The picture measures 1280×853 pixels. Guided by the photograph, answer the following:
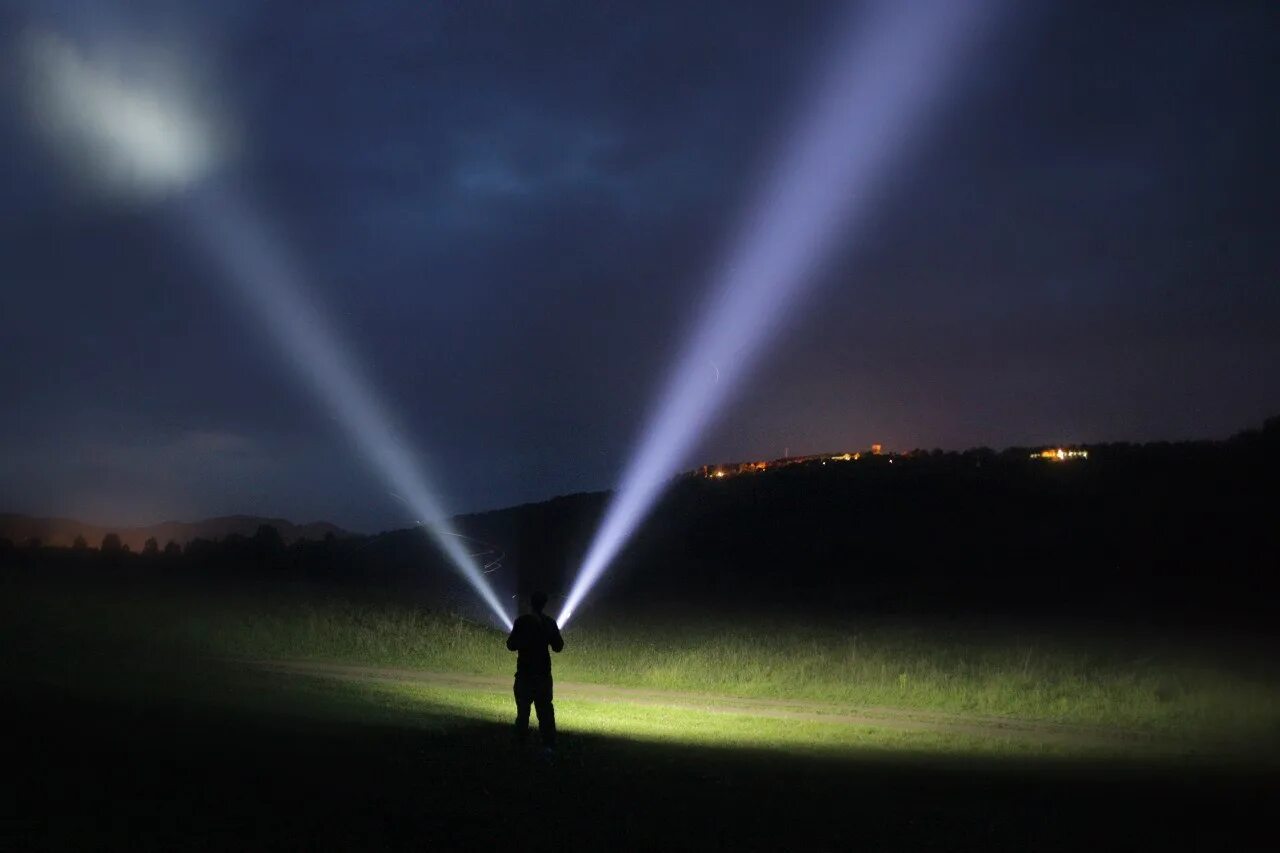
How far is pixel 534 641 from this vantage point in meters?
14.7

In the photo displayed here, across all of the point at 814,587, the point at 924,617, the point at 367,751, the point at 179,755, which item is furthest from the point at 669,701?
the point at 814,587

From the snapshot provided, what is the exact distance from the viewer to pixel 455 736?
14625 millimetres

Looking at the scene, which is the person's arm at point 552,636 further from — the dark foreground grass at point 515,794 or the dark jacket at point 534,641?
the dark foreground grass at point 515,794

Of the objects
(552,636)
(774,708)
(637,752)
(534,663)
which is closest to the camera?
(637,752)

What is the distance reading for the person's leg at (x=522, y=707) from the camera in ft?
46.9

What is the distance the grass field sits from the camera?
29.1 feet

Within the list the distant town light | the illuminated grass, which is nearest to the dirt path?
the illuminated grass

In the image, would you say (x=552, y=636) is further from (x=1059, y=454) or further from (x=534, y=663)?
(x=1059, y=454)

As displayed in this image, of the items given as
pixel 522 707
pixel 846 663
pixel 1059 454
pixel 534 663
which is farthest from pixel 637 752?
pixel 1059 454

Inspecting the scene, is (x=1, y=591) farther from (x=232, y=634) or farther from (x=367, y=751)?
(x=367, y=751)

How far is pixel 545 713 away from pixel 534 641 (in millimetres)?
951

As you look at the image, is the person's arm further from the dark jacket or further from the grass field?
the grass field

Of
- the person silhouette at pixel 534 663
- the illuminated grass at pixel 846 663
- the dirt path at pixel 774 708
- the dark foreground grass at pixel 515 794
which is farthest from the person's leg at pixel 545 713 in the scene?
the illuminated grass at pixel 846 663

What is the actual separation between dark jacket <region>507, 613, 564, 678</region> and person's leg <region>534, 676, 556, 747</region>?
245mm
